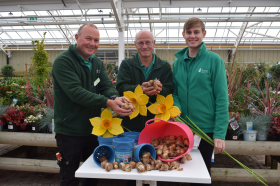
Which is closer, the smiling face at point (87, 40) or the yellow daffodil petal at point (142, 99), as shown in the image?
the yellow daffodil petal at point (142, 99)

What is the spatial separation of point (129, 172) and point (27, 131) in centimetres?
243

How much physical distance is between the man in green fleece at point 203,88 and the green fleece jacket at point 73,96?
62 cm

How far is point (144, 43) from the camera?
5.61 feet

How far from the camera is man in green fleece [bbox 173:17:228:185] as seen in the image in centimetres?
149

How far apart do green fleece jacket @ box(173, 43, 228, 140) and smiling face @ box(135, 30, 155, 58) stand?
310 mm

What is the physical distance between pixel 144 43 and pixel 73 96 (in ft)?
2.30

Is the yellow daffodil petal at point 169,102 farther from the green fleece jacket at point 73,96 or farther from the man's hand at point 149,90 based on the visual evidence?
the green fleece jacket at point 73,96

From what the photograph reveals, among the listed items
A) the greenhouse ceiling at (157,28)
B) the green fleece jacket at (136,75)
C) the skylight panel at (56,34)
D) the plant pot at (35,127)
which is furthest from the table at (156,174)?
the skylight panel at (56,34)

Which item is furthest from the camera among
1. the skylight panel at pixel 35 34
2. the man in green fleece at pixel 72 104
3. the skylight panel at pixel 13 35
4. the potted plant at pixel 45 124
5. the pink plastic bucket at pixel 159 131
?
the skylight panel at pixel 13 35

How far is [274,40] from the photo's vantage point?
587 inches

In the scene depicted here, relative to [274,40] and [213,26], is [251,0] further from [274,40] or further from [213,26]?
[274,40]

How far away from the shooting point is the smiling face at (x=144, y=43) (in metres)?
1.70

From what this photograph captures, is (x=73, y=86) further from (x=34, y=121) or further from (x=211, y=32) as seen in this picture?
(x=211, y=32)

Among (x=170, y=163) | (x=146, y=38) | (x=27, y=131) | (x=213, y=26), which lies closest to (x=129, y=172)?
(x=170, y=163)
